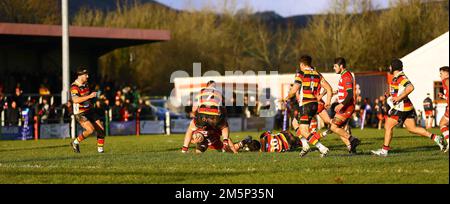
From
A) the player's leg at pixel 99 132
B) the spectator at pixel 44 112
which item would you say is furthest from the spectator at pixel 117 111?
the player's leg at pixel 99 132

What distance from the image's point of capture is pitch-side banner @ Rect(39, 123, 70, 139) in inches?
1272

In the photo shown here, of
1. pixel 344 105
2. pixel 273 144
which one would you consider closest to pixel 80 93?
pixel 273 144

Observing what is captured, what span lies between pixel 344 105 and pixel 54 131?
1791cm

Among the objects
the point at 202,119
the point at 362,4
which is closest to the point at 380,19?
the point at 362,4

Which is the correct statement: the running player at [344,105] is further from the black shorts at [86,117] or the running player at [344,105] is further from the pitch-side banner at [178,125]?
the pitch-side banner at [178,125]

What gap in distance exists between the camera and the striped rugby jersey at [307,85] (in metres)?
16.0

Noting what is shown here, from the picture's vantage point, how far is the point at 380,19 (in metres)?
61.4

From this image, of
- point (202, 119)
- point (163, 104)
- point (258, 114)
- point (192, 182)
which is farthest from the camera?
point (163, 104)

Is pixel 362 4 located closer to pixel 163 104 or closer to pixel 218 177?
pixel 163 104
